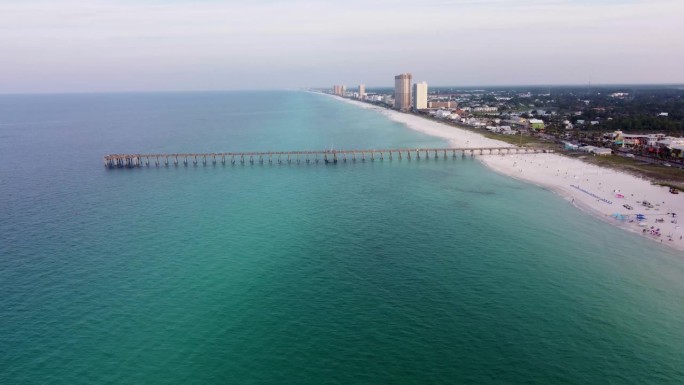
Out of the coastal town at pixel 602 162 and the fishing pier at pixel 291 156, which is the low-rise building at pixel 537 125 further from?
the fishing pier at pixel 291 156

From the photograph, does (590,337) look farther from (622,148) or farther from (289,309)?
(622,148)

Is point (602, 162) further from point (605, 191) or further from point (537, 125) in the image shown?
point (537, 125)

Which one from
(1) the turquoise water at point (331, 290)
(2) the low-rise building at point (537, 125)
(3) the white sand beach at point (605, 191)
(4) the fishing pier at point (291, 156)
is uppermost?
(2) the low-rise building at point (537, 125)

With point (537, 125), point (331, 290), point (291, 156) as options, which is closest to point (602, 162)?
point (537, 125)

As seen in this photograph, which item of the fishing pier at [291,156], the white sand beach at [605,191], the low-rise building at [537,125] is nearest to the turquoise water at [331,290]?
the white sand beach at [605,191]

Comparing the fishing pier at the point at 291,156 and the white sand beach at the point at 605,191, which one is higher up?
the fishing pier at the point at 291,156

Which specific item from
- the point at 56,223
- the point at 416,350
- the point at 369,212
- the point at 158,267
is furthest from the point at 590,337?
the point at 56,223

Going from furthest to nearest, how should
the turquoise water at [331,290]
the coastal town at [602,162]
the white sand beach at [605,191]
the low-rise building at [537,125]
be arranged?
the low-rise building at [537,125] → the coastal town at [602,162] → the white sand beach at [605,191] → the turquoise water at [331,290]

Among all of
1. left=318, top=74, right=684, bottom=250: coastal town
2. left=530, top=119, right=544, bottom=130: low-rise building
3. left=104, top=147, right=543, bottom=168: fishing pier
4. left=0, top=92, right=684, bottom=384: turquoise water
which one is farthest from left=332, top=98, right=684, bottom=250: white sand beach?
left=530, top=119, right=544, bottom=130: low-rise building

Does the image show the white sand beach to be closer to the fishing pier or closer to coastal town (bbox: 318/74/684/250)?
coastal town (bbox: 318/74/684/250)
